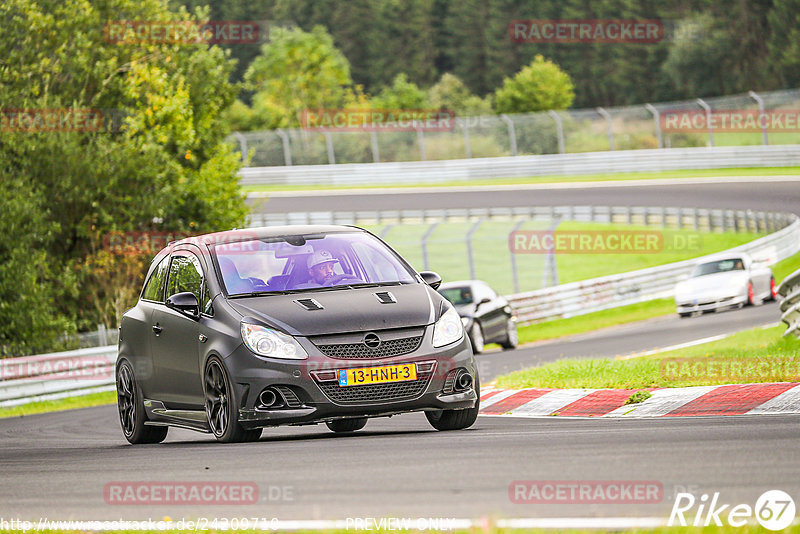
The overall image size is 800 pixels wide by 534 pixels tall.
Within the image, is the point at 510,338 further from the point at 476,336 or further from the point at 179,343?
the point at 179,343

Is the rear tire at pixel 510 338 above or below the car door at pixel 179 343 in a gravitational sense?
below

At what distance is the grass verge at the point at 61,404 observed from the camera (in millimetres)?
19356

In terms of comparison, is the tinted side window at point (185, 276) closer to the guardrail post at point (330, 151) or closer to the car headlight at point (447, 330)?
the car headlight at point (447, 330)

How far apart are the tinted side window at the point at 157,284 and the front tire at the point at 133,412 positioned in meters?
0.65

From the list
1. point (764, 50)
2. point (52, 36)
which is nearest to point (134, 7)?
point (52, 36)

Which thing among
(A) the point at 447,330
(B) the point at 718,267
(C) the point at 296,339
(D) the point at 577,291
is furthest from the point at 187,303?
(D) the point at 577,291

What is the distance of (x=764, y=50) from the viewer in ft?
278

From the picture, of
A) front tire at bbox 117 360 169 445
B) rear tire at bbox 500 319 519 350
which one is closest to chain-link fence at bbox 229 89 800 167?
rear tire at bbox 500 319 519 350

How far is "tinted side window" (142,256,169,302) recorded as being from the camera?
10820 mm

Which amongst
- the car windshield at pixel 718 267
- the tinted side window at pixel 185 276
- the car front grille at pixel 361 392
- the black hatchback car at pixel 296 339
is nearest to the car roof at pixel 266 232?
the black hatchback car at pixel 296 339

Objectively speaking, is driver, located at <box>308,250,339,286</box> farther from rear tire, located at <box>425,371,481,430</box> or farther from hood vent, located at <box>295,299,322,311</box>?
rear tire, located at <box>425,371,481,430</box>

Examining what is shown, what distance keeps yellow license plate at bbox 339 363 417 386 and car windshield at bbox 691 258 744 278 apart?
61.3 ft

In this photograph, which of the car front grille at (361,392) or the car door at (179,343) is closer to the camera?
the car front grille at (361,392)

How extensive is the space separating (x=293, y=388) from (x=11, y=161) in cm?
1721
